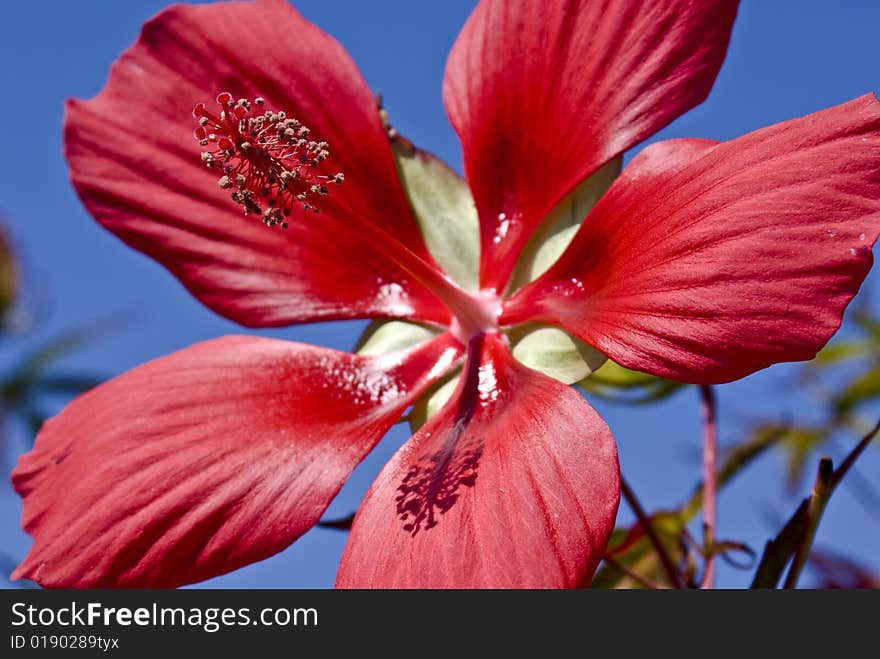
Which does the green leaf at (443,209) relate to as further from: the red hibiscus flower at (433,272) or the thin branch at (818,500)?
the thin branch at (818,500)

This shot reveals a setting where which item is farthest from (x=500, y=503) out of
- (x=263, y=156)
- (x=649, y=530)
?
(x=263, y=156)

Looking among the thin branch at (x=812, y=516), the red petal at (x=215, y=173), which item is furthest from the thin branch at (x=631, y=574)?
the red petal at (x=215, y=173)

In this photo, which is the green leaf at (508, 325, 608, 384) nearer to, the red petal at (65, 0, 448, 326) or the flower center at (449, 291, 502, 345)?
the flower center at (449, 291, 502, 345)

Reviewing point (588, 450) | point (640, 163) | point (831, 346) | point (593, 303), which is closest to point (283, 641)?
point (588, 450)

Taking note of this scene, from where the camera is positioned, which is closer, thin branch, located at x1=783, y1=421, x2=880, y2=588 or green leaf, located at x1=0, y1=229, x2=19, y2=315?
thin branch, located at x1=783, y1=421, x2=880, y2=588

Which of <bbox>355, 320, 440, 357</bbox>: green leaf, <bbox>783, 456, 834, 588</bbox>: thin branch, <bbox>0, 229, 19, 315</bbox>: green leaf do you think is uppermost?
<bbox>0, 229, 19, 315</bbox>: green leaf

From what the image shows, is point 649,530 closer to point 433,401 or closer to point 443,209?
point 433,401

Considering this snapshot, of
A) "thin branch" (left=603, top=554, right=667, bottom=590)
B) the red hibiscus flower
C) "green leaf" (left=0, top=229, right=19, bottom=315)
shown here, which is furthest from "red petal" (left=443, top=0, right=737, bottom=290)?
"green leaf" (left=0, top=229, right=19, bottom=315)
